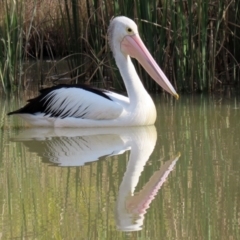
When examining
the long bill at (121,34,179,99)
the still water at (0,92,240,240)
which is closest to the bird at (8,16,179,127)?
the long bill at (121,34,179,99)

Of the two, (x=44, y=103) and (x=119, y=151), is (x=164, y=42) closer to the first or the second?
(x=44, y=103)

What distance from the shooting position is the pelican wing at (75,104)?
6.93m

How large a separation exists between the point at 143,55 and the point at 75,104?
0.78 metres

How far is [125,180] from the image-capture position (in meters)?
4.80

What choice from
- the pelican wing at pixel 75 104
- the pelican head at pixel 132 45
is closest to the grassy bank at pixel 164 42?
the pelican head at pixel 132 45

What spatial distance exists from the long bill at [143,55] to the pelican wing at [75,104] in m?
0.49

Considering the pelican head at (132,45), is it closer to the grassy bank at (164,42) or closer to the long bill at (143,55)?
the long bill at (143,55)

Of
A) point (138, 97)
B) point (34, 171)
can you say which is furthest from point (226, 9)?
point (34, 171)

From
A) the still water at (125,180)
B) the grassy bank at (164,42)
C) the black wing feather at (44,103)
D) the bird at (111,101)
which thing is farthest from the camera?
the grassy bank at (164,42)

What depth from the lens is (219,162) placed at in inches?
205

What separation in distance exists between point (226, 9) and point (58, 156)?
3580 mm

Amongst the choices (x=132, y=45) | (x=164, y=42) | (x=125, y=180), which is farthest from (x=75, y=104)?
(x=125, y=180)

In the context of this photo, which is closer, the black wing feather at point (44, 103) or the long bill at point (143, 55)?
the black wing feather at point (44, 103)

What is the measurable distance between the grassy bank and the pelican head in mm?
1096
